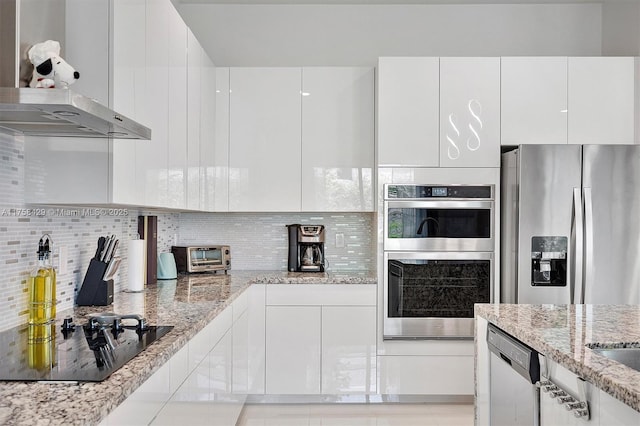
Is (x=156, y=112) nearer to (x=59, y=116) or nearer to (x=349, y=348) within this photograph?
(x=59, y=116)

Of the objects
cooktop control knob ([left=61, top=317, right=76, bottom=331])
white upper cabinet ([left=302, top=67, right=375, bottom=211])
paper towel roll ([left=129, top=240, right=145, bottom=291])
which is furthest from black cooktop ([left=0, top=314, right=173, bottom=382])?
white upper cabinet ([left=302, top=67, right=375, bottom=211])

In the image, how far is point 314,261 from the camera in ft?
13.3

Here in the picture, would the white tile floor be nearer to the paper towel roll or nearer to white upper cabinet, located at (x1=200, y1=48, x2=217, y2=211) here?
the paper towel roll

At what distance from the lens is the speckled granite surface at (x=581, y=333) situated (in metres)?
1.28

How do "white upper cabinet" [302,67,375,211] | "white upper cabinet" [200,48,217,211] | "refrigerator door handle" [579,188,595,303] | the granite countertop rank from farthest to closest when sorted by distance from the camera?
1. "white upper cabinet" [302,67,375,211]
2. "white upper cabinet" [200,48,217,211]
3. "refrigerator door handle" [579,188,595,303]
4. the granite countertop

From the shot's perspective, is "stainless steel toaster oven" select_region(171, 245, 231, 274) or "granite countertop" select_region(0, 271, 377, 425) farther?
"stainless steel toaster oven" select_region(171, 245, 231, 274)

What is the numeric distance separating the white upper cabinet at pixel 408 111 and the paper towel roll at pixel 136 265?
62.3 inches

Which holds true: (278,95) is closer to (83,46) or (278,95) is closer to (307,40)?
(307,40)

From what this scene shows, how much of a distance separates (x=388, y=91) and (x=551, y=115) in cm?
107

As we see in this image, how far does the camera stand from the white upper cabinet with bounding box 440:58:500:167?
3.56 m

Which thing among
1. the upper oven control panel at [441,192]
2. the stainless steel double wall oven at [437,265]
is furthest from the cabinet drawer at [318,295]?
the upper oven control panel at [441,192]

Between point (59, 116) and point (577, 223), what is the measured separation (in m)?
2.84

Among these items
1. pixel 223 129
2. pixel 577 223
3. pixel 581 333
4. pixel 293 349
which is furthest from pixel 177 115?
pixel 577 223

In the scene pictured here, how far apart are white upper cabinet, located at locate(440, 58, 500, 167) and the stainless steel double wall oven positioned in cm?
21
